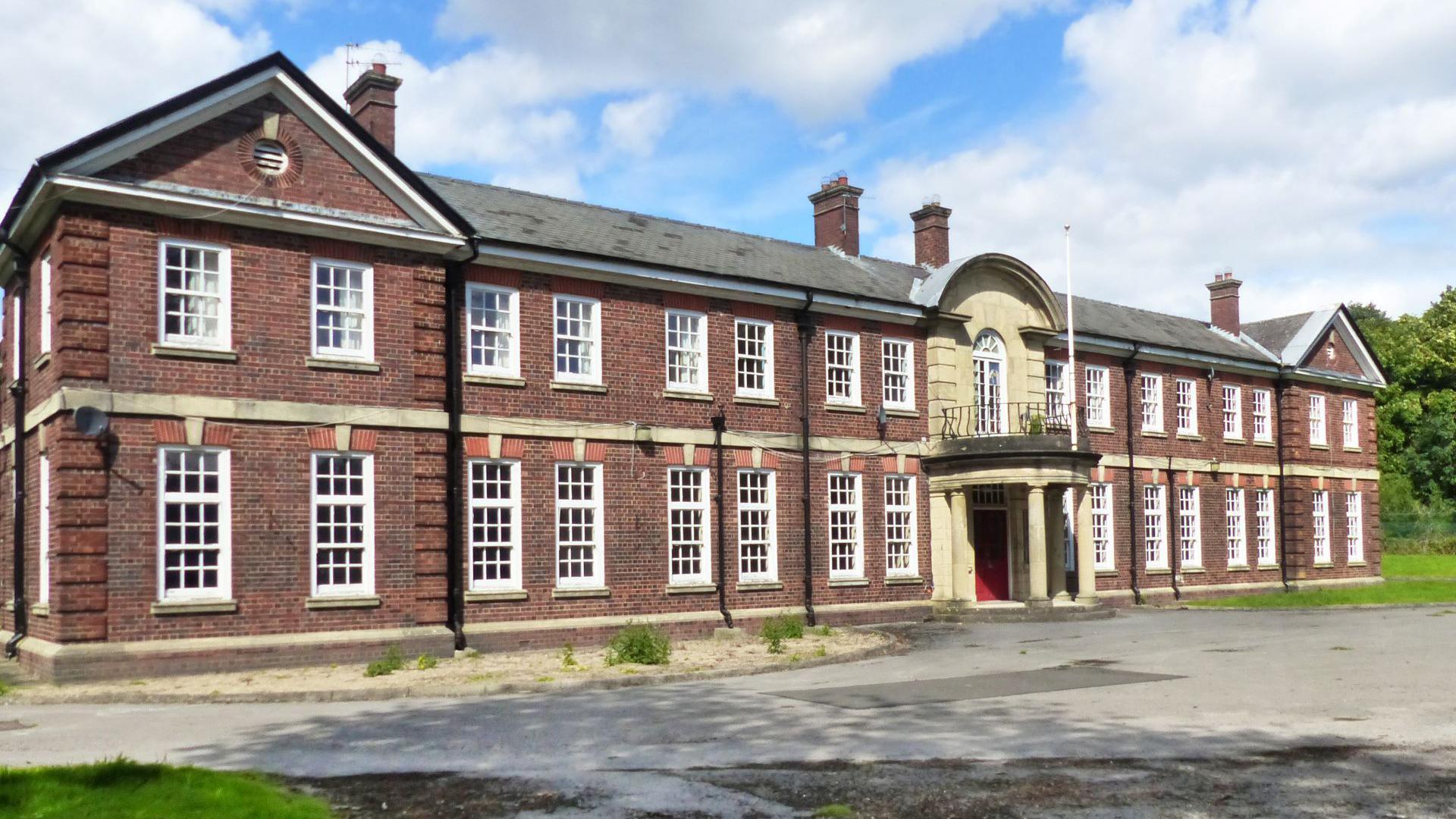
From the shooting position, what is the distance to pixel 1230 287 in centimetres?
4156

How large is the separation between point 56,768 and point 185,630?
8.98m

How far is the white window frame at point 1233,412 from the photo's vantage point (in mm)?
37188

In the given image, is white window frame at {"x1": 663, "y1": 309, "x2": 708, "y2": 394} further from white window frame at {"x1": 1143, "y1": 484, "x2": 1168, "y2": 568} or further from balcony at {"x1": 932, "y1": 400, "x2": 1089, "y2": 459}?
white window frame at {"x1": 1143, "y1": 484, "x2": 1168, "y2": 568}

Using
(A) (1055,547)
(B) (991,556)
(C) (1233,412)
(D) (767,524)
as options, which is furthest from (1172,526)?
(D) (767,524)

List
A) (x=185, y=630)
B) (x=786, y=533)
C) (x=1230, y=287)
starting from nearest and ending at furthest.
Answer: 1. (x=185, y=630)
2. (x=786, y=533)
3. (x=1230, y=287)

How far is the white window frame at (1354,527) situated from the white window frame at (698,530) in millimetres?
25118

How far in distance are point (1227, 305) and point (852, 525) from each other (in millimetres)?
20221

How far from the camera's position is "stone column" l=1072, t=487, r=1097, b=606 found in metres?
29.5

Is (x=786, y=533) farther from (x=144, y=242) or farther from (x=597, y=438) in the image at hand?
(x=144, y=242)

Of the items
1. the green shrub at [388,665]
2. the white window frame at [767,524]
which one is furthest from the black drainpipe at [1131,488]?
the green shrub at [388,665]

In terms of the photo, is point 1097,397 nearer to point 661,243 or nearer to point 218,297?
point 661,243

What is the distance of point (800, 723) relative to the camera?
1225cm

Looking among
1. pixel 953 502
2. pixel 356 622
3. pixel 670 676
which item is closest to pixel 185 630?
pixel 356 622

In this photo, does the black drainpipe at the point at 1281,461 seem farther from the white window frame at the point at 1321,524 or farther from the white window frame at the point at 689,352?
the white window frame at the point at 689,352
